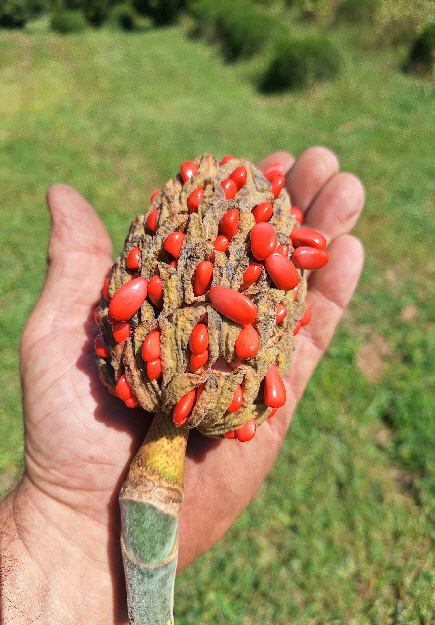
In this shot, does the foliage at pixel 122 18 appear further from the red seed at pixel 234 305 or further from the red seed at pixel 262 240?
the red seed at pixel 234 305

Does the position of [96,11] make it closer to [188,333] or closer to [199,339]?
[188,333]

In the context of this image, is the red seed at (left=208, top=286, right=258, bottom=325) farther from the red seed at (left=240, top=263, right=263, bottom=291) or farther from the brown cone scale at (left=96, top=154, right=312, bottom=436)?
the red seed at (left=240, top=263, right=263, bottom=291)

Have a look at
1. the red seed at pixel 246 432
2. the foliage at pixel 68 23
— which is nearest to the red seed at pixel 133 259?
the red seed at pixel 246 432

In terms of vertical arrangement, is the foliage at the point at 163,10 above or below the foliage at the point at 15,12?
above

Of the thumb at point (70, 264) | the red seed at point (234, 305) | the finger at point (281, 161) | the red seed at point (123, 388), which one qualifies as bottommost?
the thumb at point (70, 264)

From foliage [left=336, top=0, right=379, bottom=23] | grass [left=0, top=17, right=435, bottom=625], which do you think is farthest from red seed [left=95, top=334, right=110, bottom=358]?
foliage [left=336, top=0, right=379, bottom=23]
